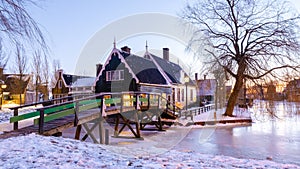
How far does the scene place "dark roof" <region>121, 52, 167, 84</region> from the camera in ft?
65.3

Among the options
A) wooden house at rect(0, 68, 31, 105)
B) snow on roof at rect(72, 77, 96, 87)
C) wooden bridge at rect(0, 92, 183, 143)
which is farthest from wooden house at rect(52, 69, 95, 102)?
wooden bridge at rect(0, 92, 183, 143)

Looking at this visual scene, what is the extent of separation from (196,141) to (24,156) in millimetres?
7295

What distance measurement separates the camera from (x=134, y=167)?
4398mm

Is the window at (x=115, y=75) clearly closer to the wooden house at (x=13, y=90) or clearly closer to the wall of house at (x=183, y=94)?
the wall of house at (x=183, y=94)

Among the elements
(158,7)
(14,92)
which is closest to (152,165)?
(158,7)

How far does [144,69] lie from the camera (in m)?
21.4

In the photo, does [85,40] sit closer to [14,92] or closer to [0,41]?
[0,41]

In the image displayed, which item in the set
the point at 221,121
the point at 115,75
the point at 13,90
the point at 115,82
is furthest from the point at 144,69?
the point at 13,90

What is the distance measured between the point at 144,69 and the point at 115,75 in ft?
9.08

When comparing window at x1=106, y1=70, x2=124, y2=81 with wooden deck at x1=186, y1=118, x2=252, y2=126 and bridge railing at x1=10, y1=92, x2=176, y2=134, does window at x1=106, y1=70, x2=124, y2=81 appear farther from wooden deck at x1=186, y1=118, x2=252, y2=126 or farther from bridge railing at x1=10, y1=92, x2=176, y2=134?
bridge railing at x1=10, y1=92, x2=176, y2=134

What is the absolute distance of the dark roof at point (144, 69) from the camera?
19.9 meters

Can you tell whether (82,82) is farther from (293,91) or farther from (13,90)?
(293,91)

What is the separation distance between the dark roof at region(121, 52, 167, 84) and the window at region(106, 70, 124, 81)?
1.20 metres

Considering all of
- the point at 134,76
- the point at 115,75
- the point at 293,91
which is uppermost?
the point at 115,75
